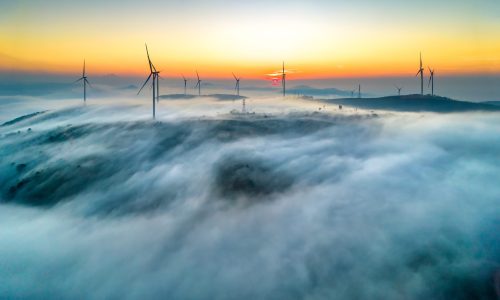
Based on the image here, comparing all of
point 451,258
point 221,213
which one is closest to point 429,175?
point 451,258

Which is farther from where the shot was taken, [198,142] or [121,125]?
[121,125]

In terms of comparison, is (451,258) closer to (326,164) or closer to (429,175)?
(429,175)

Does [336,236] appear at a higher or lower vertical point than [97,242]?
higher

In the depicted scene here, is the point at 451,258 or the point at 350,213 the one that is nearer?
the point at 451,258

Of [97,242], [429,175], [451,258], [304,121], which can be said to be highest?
[304,121]

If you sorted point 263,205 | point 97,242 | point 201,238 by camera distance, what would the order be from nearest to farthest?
point 201,238
point 97,242
point 263,205

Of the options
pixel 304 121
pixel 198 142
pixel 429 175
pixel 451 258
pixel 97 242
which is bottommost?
pixel 97 242

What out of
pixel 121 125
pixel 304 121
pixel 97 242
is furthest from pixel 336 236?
pixel 121 125

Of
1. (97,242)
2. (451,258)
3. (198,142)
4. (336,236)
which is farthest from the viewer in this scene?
(198,142)

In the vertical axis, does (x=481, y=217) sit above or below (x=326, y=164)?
below

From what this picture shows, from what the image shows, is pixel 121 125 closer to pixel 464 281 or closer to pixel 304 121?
pixel 304 121
